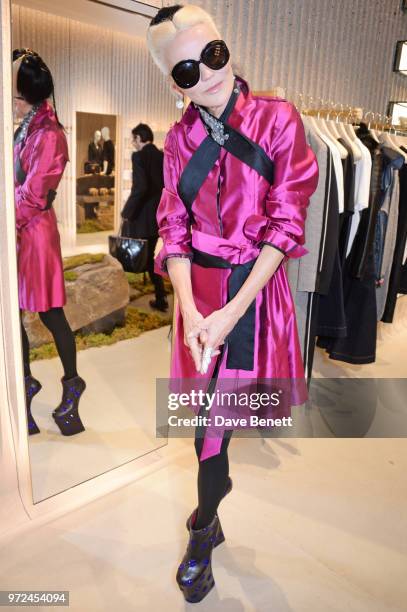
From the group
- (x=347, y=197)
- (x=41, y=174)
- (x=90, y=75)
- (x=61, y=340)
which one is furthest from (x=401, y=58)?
(x=61, y=340)

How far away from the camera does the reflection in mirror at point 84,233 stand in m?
1.66

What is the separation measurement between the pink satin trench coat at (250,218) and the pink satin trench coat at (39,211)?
48 centimetres

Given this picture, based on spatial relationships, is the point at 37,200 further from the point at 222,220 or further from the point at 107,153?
the point at 222,220

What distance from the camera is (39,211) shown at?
171 cm

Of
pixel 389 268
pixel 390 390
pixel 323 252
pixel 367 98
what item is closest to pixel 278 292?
pixel 323 252

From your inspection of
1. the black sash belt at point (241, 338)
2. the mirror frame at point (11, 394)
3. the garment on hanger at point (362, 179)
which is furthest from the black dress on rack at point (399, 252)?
the black sash belt at point (241, 338)

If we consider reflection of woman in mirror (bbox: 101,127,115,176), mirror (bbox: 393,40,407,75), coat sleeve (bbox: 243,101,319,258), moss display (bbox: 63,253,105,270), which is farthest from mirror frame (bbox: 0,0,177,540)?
mirror (bbox: 393,40,407,75)

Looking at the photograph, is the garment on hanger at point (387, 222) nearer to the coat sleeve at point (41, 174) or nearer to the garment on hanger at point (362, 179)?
the garment on hanger at point (362, 179)

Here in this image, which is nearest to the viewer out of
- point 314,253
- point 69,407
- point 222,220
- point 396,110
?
point 222,220

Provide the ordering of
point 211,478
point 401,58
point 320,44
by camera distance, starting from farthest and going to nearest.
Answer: point 401,58
point 320,44
point 211,478

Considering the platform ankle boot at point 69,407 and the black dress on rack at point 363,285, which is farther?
the black dress on rack at point 363,285

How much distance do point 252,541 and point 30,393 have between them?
35.6 inches

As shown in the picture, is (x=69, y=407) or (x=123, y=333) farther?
(x=123, y=333)

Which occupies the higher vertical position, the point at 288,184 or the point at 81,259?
the point at 288,184
